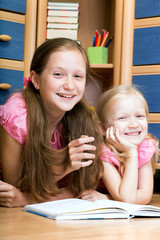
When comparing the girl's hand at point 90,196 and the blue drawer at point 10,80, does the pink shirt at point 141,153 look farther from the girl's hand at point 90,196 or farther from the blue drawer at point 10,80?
the blue drawer at point 10,80

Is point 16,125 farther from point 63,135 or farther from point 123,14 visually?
point 123,14

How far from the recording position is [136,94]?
1514 millimetres

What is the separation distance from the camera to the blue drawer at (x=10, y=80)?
5.77ft

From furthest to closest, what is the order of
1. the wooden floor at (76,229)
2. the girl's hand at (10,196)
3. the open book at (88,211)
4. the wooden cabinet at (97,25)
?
the wooden cabinet at (97,25), the girl's hand at (10,196), the open book at (88,211), the wooden floor at (76,229)

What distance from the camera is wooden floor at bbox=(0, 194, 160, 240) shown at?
76 cm

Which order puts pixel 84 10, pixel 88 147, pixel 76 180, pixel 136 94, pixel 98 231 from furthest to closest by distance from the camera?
pixel 84 10, pixel 136 94, pixel 76 180, pixel 88 147, pixel 98 231

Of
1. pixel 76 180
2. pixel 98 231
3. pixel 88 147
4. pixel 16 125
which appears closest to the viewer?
pixel 98 231

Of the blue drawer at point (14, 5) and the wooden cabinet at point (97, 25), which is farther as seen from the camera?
the wooden cabinet at point (97, 25)

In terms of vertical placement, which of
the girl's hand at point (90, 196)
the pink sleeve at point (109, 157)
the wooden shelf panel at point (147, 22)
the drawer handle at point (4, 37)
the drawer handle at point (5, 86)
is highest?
the wooden shelf panel at point (147, 22)

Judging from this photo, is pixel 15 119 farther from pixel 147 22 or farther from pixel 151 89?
pixel 147 22

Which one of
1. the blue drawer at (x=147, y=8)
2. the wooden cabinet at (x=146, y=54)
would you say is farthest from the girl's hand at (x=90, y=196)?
the blue drawer at (x=147, y=8)

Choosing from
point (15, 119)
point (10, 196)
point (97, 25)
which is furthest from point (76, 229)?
point (97, 25)

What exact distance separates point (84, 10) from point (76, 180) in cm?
128

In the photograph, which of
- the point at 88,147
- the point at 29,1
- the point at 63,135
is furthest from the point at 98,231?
the point at 29,1
